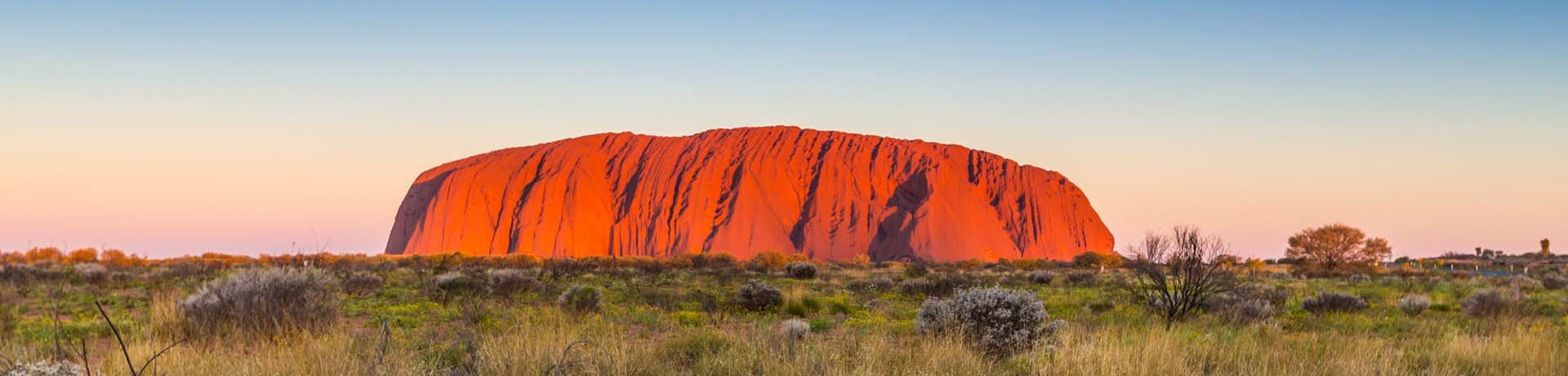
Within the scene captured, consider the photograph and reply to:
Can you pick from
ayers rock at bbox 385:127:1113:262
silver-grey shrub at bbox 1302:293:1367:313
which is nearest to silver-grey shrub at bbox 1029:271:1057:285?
silver-grey shrub at bbox 1302:293:1367:313

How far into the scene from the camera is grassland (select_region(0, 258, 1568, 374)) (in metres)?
6.23

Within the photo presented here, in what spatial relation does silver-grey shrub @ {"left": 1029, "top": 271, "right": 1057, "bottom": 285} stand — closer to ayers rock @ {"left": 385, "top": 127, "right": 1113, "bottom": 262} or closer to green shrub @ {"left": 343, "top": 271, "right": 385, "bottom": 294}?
green shrub @ {"left": 343, "top": 271, "right": 385, "bottom": 294}

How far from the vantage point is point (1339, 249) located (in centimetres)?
4659

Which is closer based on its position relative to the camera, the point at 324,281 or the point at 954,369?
the point at 954,369

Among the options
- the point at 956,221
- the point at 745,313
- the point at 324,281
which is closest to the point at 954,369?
the point at 324,281

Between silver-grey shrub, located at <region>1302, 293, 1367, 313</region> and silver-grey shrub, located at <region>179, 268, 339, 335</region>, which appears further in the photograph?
silver-grey shrub, located at <region>1302, 293, 1367, 313</region>

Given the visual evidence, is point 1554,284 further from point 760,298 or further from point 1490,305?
point 760,298

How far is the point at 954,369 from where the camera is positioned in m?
6.16

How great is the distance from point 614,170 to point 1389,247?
227 ft

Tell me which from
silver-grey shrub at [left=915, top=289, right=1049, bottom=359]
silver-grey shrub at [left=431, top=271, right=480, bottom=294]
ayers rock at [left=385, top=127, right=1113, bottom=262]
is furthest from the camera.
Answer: ayers rock at [left=385, top=127, right=1113, bottom=262]

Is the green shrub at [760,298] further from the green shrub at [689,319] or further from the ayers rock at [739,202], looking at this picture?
the ayers rock at [739,202]

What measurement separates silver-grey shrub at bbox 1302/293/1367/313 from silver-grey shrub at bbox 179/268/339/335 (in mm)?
16978

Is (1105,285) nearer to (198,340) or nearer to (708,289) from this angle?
(708,289)

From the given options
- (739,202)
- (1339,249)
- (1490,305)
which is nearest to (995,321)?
(1490,305)
